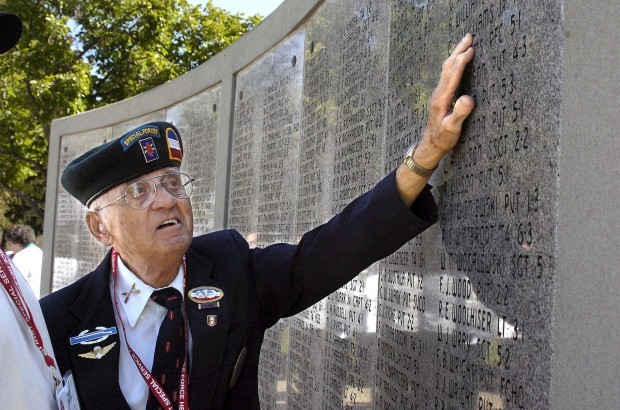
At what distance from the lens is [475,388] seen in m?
2.57

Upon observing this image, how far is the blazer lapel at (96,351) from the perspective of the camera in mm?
2732

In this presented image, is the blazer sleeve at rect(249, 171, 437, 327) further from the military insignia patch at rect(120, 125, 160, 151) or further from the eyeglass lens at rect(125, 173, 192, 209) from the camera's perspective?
the military insignia patch at rect(120, 125, 160, 151)

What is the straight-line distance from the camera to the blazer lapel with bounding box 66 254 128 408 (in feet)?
8.96

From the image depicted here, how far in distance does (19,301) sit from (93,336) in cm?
65

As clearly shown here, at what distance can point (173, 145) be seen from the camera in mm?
3152

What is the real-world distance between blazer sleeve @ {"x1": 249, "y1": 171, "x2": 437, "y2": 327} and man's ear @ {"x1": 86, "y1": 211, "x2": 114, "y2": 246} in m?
0.54

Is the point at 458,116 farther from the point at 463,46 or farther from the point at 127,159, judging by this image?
the point at 127,159

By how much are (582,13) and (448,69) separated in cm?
65

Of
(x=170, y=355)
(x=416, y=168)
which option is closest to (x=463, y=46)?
(x=416, y=168)

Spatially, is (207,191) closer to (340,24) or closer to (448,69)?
(340,24)

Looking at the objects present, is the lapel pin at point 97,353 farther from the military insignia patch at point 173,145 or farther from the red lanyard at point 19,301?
the military insignia patch at point 173,145

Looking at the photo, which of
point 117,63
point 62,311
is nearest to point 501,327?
point 62,311

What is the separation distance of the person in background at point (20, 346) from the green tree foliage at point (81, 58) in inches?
560

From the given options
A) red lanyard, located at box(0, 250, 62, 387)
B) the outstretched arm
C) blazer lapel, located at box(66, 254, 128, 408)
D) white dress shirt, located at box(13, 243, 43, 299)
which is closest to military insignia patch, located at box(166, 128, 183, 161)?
blazer lapel, located at box(66, 254, 128, 408)
